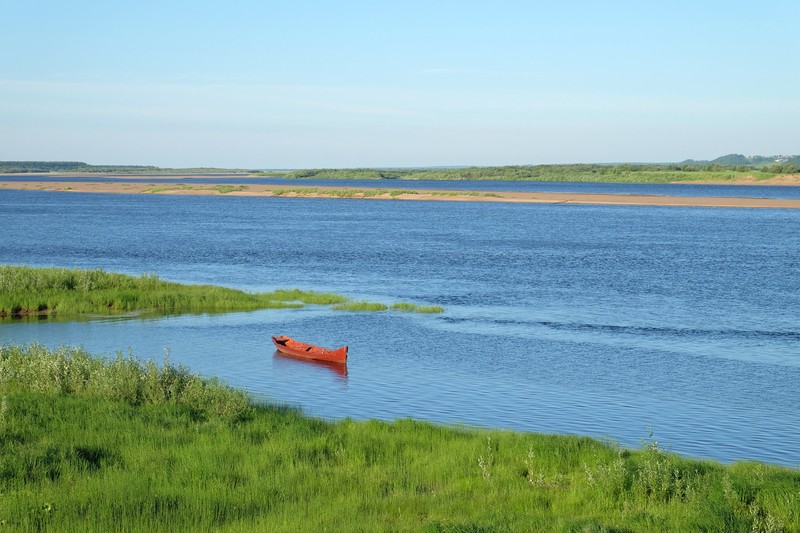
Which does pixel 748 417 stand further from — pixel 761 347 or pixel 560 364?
pixel 761 347

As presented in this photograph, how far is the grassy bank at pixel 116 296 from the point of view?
125ft

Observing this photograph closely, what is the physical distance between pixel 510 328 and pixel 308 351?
9301 mm

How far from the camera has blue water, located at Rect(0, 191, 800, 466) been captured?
2344cm

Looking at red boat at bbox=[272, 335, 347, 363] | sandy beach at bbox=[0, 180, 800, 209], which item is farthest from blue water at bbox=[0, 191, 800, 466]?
sandy beach at bbox=[0, 180, 800, 209]

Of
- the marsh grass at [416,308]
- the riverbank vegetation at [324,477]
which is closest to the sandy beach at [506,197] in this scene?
the marsh grass at [416,308]

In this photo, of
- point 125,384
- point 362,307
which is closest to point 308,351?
point 125,384

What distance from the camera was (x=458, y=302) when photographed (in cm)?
4312

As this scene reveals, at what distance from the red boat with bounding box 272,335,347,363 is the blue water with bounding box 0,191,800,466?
1.65ft

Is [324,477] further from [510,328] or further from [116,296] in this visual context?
[116,296]

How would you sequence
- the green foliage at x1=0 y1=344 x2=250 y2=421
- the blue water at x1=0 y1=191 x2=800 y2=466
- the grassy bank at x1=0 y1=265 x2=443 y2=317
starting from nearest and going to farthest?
the green foliage at x1=0 y1=344 x2=250 y2=421 → the blue water at x1=0 y1=191 x2=800 y2=466 → the grassy bank at x1=0 y1=265 x2=443 y2=317

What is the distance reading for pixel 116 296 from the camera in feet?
131

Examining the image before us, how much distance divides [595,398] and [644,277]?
29623 mm

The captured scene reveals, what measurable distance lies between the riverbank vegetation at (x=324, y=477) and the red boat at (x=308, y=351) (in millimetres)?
8785

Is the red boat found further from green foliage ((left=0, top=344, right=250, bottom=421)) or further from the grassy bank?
the grassy bank
